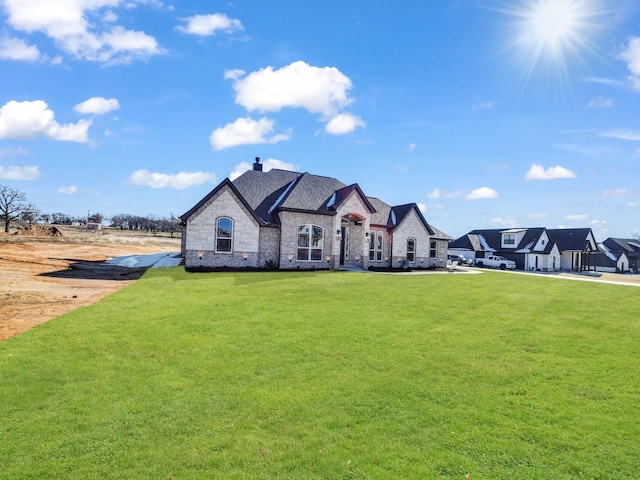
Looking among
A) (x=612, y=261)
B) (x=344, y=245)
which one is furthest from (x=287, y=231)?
(x=612, y=261)

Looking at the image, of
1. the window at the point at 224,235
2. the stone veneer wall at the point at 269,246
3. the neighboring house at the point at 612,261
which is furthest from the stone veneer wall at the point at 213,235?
the neighboring house at the point at 612,261

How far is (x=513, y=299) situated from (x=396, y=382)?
11027 millimetres

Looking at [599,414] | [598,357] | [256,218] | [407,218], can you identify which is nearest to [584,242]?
[407,218]

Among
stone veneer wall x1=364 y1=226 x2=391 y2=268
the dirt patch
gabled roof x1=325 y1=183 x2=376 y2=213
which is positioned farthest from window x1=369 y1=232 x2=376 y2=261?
the dirt patch

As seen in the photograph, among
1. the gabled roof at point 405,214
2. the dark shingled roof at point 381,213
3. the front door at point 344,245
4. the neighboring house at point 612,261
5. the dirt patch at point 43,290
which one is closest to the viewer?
the dirt patch at point 43,290

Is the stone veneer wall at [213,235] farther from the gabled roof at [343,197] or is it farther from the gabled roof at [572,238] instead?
the gabled roof at [572,238]

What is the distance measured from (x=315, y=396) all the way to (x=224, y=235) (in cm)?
1864

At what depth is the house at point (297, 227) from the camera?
74.2 ft

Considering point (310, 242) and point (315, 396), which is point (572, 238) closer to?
point (310, 242)

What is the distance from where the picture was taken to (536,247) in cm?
4866

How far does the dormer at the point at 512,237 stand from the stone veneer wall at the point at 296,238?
3632 cm

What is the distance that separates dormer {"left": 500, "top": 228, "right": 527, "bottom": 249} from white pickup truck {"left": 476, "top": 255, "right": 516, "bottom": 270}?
3440mm

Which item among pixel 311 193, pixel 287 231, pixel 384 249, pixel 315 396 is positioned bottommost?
pixel 315 396

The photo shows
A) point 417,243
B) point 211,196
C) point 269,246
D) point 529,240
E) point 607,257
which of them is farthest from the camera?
point 607,257
